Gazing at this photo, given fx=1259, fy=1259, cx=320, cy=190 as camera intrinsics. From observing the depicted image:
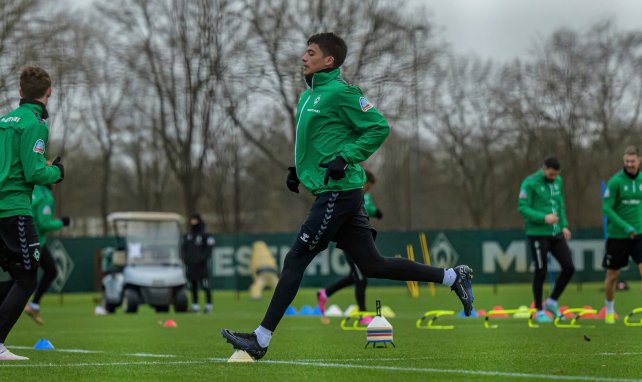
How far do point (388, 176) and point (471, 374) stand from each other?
5769 centimetres

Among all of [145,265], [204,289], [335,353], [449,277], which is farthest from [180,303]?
[449,277]

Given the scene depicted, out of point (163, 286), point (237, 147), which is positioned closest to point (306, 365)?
point (163, 286)

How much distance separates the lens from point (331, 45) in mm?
8703

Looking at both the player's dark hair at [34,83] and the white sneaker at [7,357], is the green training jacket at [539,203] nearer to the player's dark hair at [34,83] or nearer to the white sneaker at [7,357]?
the player's dark hair at [34,83]

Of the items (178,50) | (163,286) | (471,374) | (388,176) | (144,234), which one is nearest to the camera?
(471,374)

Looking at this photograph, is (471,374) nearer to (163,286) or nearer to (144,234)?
(163,286)

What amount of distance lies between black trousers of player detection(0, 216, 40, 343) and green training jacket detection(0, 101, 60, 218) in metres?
0.09

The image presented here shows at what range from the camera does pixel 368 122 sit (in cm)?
853

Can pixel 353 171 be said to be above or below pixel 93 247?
above

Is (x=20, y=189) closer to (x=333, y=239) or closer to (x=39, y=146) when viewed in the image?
(x=39, y=146)

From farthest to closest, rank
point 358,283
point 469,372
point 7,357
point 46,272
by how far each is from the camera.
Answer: point 46,272 < point 358,283 < point 7,357 < point 469,372

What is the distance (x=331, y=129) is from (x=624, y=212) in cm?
741

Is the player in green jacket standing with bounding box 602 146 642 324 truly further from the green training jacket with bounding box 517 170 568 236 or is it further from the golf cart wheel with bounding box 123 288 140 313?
the golf cart wheel with bounding box 123 288 140 313

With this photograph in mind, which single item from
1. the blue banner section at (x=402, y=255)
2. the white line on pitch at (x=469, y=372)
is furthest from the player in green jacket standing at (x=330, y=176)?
the blue banner section at (x=402, y=255)
